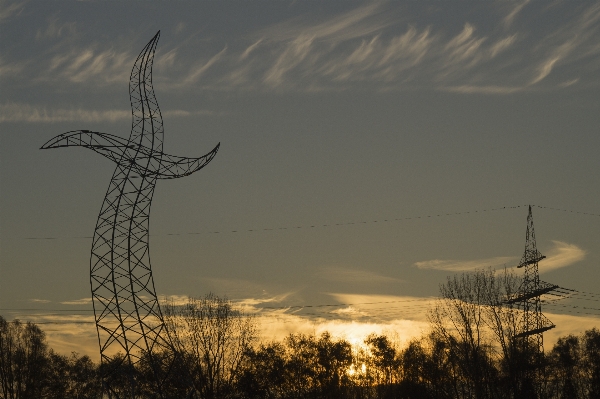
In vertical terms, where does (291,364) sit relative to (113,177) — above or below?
below

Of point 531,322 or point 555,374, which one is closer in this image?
point 531,322

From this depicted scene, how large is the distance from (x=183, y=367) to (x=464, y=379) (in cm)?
6319

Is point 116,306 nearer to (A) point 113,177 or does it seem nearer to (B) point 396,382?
(A) point 113,177

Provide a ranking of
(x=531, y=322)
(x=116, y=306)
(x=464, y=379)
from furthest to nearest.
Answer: (x=464, y=379), (x=531, y=322), (x=116, y=306)

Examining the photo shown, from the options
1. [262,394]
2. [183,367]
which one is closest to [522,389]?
[262,394]

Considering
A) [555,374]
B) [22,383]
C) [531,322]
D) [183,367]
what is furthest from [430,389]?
[183,367]

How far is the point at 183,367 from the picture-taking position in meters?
44.4

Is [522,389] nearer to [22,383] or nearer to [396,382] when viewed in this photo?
[396,382]

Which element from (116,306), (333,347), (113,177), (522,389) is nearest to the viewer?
(116,306)

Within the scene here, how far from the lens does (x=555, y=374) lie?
117 m

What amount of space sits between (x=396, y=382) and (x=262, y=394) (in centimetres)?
2455

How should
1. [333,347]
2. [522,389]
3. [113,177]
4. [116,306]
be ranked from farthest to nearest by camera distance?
[333,347], [522,389], [113,177], [116,306]

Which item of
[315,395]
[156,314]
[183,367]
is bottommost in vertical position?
[315,395]

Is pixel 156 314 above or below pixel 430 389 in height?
above
